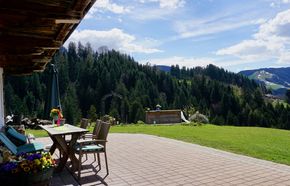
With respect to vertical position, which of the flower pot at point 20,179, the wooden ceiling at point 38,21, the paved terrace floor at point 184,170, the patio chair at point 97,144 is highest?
the wooden ceiling at point 38,21

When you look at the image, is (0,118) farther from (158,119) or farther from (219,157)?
(158,119)

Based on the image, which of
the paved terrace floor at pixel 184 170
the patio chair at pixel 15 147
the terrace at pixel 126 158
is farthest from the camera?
the patio chair at pixel 15 147

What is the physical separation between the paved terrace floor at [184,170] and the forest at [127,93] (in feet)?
125

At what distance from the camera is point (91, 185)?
484 centimetres

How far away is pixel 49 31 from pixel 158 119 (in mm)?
15227

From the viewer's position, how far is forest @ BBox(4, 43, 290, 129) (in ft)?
182

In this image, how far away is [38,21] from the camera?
3654 millimetres

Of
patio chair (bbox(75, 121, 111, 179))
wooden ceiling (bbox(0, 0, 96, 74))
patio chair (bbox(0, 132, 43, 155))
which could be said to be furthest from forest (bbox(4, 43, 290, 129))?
wooden ceiling (bbox(0, 0, 96, 74))

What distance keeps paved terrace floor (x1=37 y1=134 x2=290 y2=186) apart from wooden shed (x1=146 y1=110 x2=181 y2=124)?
11.2 meters

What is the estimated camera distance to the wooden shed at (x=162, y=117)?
19.2 metres

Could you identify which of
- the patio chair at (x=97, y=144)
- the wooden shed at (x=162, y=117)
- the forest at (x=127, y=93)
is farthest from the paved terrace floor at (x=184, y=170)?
the forest at (x=127, y=93)

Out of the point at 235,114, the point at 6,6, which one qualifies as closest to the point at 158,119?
the point at 6,6

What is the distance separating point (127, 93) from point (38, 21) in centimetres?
6540

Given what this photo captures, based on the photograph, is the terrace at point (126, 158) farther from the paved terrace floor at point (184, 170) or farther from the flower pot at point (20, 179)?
the flower pot at point (20, 179)
